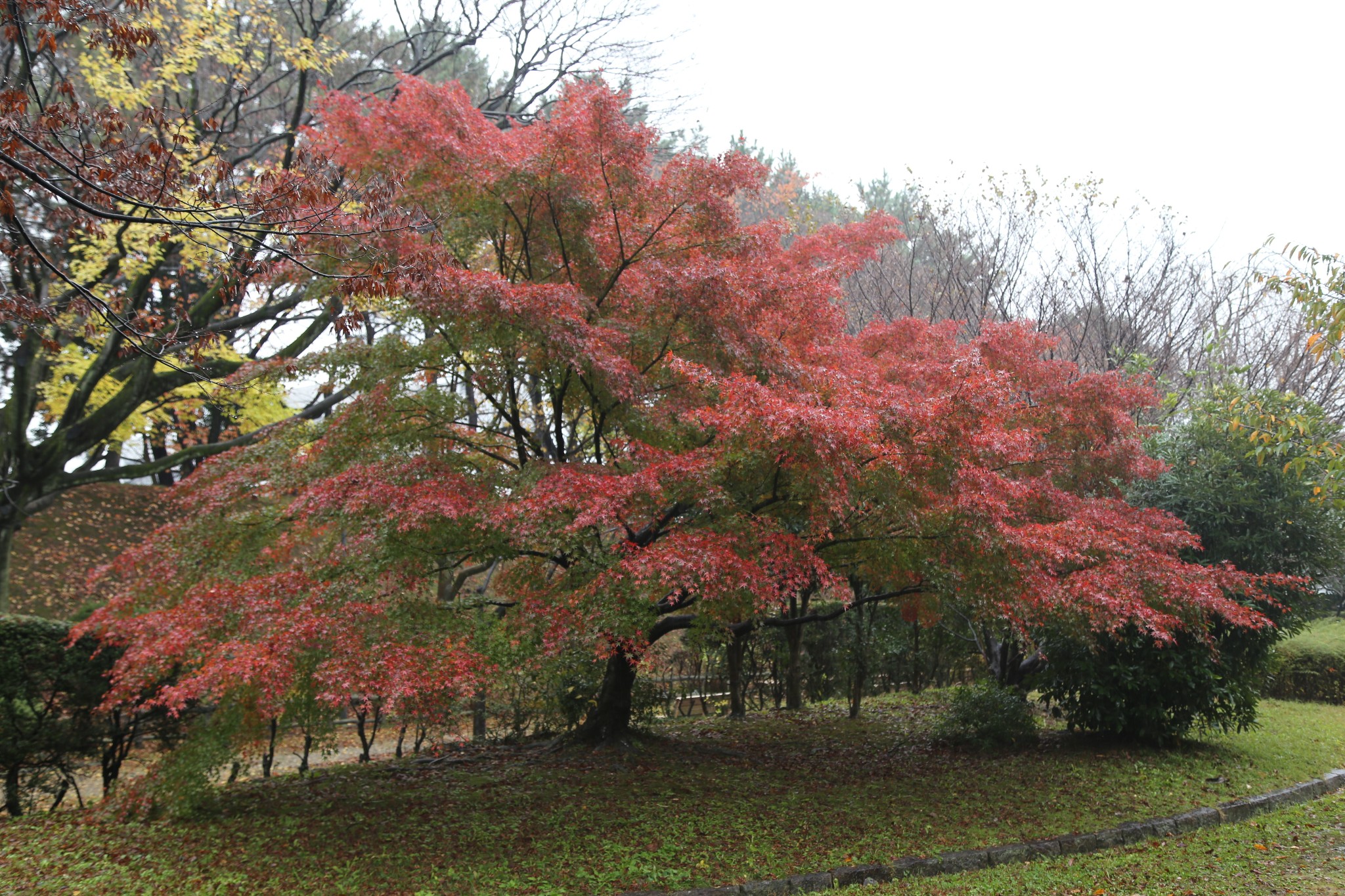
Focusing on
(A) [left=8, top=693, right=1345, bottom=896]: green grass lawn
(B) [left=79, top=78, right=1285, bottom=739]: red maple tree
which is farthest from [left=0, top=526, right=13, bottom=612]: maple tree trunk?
(A) [left=8, top=693, right=1345, bottom=896]: green grass lawn

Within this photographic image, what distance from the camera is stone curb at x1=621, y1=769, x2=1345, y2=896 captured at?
189 inches

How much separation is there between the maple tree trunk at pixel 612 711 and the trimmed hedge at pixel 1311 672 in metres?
10.9

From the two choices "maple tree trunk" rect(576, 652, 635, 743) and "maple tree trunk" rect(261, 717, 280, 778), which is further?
"maple tree trunk" rect(576, 652, 635, 743)

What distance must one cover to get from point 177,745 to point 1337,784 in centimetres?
1084

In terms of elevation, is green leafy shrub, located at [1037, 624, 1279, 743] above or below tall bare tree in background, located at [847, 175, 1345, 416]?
below

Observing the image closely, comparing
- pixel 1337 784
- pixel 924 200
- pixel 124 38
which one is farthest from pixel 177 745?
pixel 924 200

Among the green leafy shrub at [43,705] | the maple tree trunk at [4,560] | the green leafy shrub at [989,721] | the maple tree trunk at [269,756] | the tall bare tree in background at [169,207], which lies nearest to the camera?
the tall bare tree in background at [169,207]

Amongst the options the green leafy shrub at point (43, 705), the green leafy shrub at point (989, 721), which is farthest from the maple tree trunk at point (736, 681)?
the green leafy shrub at point (43, 705)

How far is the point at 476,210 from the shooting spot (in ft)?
21.8

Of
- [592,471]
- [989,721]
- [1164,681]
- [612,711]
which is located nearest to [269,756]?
[612,711]

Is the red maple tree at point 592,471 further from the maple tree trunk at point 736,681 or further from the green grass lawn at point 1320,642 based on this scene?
the green grass lawn at point 1320,642

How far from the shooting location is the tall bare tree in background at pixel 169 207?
4.06m

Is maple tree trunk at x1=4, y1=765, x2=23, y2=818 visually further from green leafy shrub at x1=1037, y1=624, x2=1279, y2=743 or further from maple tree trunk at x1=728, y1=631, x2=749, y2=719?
green leafy shrub at x1=1037, y1=624, x2=1279, y2=743

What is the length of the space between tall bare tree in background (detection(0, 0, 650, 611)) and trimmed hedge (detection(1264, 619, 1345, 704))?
47.8 feet
